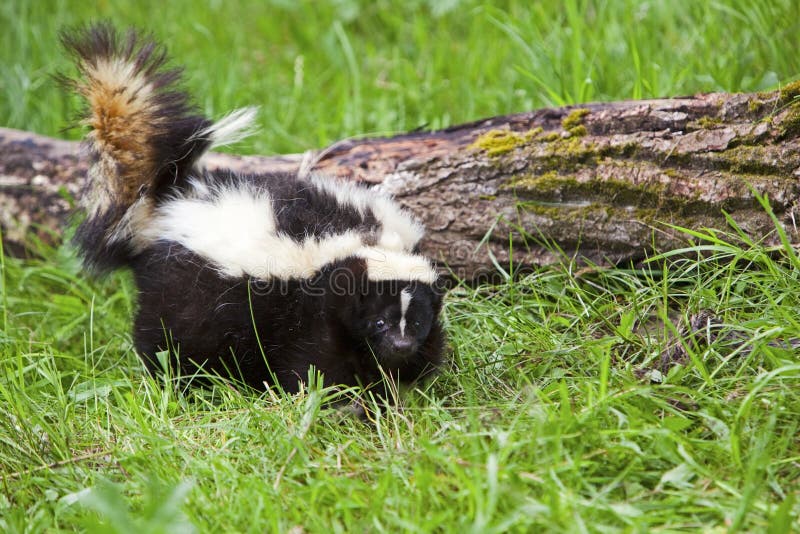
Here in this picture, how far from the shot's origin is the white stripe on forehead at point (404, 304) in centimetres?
317

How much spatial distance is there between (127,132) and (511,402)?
1.99 meters

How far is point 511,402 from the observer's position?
9.68ft

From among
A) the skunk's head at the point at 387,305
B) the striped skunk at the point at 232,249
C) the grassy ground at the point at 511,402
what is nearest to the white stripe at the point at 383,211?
the striped skunk at the point at 232,249

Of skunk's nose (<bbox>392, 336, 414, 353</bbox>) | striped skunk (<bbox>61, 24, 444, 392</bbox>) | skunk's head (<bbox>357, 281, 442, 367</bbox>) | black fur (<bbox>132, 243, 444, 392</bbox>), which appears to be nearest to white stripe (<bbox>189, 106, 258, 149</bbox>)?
striped skunk (<bbox>61, 24, 444, 392</bbox>)

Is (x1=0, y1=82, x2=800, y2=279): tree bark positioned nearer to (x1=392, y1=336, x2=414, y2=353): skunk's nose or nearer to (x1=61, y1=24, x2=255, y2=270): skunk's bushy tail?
(x1=61, y1=24, x2=255, y2=270): skunk's bushy tail

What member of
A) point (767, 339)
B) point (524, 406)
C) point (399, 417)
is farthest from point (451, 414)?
point (767, 339)

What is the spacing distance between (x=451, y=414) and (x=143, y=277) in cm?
148

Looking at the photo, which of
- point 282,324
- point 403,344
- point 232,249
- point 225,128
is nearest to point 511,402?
point 403,344

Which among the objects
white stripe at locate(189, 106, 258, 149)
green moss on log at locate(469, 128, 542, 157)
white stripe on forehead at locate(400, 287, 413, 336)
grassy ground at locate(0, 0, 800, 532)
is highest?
white stripe at locate(189, 106, 258, 149)

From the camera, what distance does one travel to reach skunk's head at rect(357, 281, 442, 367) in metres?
3.17

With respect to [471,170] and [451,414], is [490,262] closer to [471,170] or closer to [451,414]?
[471,170]

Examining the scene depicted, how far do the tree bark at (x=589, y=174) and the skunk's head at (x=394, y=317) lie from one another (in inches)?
31.1

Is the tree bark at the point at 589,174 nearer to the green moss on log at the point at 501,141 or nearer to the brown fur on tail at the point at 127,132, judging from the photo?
the green moss on log at the point at 501,141

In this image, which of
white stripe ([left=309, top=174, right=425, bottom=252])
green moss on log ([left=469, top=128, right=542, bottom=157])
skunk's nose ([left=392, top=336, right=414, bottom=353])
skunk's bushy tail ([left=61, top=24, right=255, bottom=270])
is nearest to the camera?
skunk's nose ([left=392, top=336, right=414, bottom=353])
